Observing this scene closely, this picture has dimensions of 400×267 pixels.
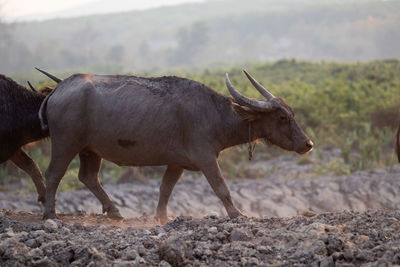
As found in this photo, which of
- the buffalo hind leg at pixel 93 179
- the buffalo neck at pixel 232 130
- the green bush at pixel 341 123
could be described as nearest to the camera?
the buffalo neck at pixel 232 130

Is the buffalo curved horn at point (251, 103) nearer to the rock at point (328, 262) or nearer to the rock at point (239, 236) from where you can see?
the rock at point (239, 236)

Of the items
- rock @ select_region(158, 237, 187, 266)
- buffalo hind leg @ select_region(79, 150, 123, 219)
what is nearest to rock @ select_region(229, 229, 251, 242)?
rock @ select_region(158, 237, 187, 266)

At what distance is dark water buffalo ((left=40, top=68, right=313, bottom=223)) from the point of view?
6.83 m

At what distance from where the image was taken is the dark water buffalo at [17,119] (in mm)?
7230

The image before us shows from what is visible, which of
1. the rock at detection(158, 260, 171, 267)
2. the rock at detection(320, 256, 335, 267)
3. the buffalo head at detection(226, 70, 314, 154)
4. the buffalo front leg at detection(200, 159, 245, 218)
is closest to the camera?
the rock at detection(320, 256, 335, 267)

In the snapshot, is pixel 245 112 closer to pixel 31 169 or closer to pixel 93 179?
pixel 93 179

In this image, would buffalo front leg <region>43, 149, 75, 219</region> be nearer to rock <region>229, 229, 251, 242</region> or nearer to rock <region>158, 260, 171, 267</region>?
rock <region>229, 229, 251, 242</region>

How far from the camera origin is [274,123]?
7090 mm

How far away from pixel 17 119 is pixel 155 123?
5.92 feet

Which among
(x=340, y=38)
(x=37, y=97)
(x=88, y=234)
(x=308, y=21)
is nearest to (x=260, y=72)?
(x=37, y=97)

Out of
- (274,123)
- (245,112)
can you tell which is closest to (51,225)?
(245,112)

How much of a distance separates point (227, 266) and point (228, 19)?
90.5 m

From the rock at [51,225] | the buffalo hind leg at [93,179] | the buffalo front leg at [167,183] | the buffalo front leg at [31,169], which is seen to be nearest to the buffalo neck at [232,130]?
the buffalo front leg at [167,183]

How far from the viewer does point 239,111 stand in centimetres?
693
